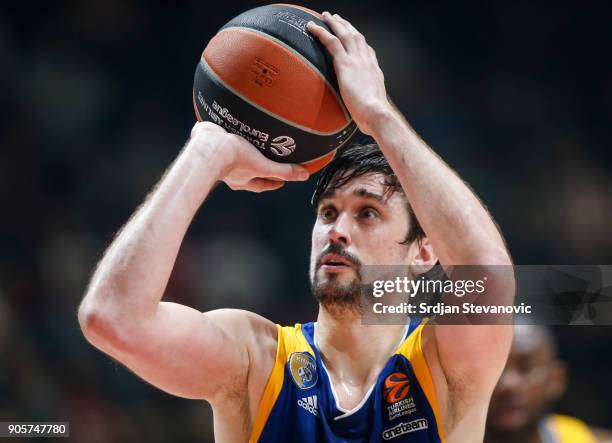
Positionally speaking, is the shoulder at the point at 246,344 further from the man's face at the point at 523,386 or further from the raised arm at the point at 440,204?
the man's face at the point at 523,386

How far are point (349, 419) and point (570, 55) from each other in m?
6.14

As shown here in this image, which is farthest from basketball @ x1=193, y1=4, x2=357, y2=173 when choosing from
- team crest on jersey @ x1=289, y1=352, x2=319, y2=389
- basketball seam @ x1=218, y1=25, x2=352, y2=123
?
team crest on jersey @ x1=289, y1=352, x2=319, y2=389

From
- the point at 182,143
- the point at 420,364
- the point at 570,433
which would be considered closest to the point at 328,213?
the point at 420,364

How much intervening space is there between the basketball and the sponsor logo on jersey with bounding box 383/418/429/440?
3.59 feet

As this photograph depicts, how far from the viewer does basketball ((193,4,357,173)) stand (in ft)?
9.98

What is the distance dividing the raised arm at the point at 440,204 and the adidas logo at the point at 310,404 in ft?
1.78

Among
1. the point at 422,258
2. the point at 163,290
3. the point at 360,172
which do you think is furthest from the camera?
the point at 422,258

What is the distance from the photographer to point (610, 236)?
294 inches

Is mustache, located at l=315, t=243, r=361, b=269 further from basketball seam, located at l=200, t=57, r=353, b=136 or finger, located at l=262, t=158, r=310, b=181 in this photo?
basketball seam, located at l=200, t=57, r=353, b=136

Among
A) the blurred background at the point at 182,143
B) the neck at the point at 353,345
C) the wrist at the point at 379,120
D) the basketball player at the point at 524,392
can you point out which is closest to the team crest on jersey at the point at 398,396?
the neck at the point at 353,345

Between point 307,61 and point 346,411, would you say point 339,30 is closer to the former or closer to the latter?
point 307,61

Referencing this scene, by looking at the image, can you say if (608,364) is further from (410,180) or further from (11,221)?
(11,221)

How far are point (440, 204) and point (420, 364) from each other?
77 centimetres

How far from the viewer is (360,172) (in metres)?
3.62
